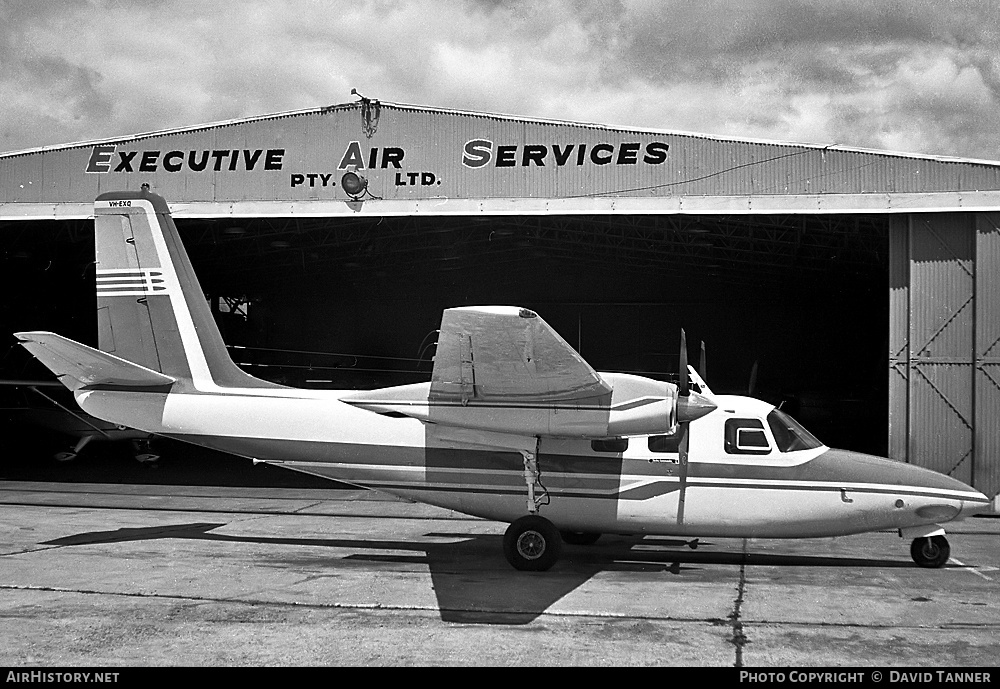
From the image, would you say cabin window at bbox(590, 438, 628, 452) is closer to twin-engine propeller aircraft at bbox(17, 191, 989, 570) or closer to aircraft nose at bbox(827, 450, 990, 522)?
twin-engine propeller aircraft at bbox(17, 191, 989, 570)

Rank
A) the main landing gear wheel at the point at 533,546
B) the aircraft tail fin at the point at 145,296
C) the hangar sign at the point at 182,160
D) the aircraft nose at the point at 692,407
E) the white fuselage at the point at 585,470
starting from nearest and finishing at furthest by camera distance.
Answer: the aircraft nose at the point at 692,407
the main landing gear wheel at the point at 533,546
the white fuselage at the point at 585,470
the aircraft tail fin at the point at 145,296
the hangar sign at the point at 182,160

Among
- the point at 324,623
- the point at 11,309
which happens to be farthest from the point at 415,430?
the point at 11,309

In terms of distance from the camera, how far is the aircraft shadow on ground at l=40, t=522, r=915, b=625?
10164 millimetres

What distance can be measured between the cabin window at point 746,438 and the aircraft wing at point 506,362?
2.22 metres

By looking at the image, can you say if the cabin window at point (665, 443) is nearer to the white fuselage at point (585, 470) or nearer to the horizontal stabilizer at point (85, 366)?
the white fuselage at point (585, 470)

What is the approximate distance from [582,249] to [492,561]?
22.6 m

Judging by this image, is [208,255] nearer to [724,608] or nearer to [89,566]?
[89,566]

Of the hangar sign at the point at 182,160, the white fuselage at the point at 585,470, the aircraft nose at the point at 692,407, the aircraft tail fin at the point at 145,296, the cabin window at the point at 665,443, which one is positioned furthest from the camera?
the hangar sign at the point at 182,160

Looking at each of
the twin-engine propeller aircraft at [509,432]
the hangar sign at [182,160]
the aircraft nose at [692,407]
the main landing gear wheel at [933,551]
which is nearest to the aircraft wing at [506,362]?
the twin-engine propeller aircraft at [509,432]

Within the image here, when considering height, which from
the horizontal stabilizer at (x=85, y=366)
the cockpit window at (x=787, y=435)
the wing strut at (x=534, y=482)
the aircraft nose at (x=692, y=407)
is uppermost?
the horizontal stabilizer at (x=85, y=366)

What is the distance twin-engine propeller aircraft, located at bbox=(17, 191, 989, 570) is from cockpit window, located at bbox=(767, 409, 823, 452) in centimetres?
2

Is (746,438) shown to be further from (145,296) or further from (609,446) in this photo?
(145,296)

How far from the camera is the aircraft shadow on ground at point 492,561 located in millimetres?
10164

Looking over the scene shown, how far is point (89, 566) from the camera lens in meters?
12.1
